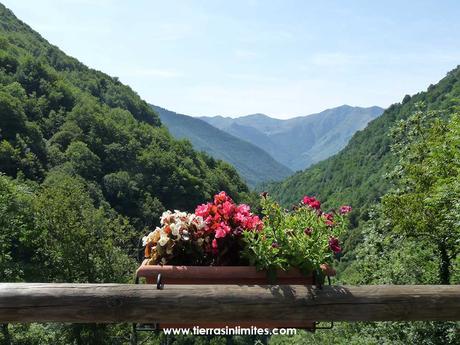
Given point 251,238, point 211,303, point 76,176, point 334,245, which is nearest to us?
point 211,303

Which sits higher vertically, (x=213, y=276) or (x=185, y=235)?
(x=185, y=235)

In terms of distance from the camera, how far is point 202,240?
3.03 meters

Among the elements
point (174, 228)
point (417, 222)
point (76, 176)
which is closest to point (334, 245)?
point (174, 228)

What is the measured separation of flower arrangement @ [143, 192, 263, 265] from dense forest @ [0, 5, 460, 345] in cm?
527

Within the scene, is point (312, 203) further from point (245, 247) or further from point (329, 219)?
point (245, 247)

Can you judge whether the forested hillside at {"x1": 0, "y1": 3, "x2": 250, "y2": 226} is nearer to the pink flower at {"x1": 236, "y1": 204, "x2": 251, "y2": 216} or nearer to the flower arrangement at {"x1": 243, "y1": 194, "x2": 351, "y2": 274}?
the pink flower at {"x1": 236, "y1": 204, "x2": 251, "y2": 216}

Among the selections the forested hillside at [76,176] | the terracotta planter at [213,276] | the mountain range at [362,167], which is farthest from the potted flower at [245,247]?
the mountain range at [362,167]

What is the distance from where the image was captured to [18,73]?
8144 centimetres

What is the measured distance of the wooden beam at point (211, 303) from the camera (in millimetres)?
2697

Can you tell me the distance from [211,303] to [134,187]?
7055 cm

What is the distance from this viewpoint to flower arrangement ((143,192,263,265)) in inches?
118

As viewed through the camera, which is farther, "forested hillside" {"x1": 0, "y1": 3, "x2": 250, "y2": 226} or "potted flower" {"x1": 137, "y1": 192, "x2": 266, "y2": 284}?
"forested hillside" {"x1": 0, "y1": 3, "x2": 250, "y2": 226}

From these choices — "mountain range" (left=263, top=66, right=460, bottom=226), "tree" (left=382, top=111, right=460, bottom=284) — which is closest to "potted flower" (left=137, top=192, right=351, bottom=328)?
"tree" (left=382, top=111, right=460, bottom=284)

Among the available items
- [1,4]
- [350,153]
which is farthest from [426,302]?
[1,4]
